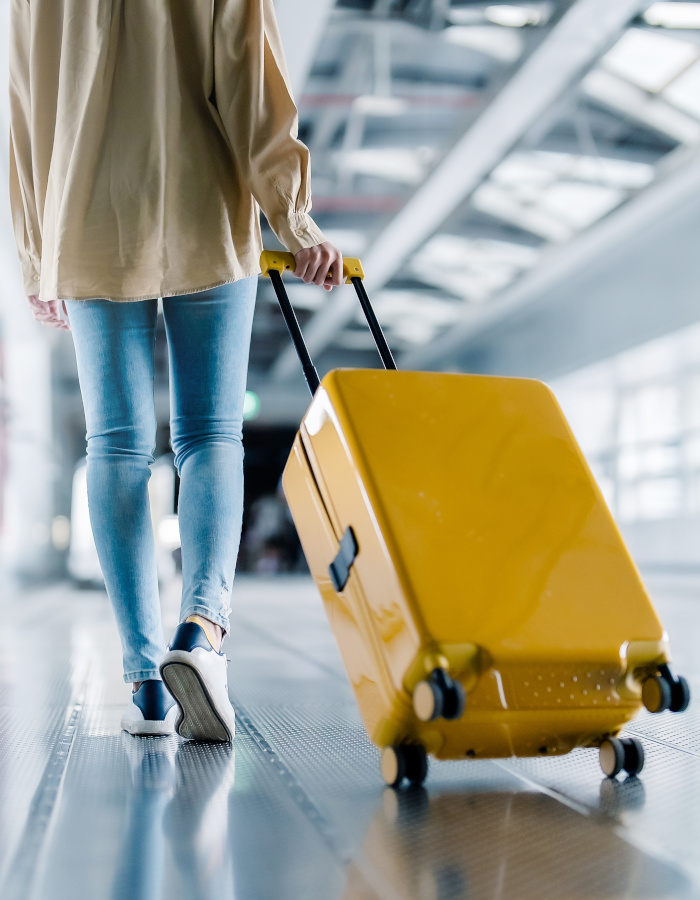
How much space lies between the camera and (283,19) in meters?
4.98

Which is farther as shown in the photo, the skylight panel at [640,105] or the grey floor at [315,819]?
the skylight panel at [640,105]

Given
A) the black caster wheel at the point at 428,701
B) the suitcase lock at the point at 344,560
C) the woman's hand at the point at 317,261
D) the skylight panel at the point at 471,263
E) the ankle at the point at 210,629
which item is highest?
the skylight panel at the point at 471,263

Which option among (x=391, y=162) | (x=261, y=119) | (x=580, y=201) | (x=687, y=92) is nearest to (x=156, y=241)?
(x=261, y=119)

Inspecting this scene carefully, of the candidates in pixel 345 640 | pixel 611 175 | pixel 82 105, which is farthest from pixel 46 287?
pixel 611 175

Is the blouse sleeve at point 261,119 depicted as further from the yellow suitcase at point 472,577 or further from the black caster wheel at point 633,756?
the black caster wheel at point 633,756

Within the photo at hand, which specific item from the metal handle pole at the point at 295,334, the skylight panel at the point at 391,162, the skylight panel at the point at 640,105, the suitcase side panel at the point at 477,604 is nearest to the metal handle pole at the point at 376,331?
the metal handle pole at the point at 295,334

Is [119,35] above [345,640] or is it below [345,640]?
above

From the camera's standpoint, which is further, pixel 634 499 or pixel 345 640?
pixel 634 499

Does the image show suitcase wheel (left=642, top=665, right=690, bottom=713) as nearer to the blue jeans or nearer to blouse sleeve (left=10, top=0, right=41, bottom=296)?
the blue jeans

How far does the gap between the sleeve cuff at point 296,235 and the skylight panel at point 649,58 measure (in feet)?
16.7

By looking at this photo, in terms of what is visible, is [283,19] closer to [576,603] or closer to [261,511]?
[576,603]

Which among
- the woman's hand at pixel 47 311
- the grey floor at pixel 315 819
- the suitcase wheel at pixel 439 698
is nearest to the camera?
the grey floor at pixel 315 819

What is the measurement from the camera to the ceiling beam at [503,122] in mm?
5195

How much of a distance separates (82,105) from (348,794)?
1.15 metres
